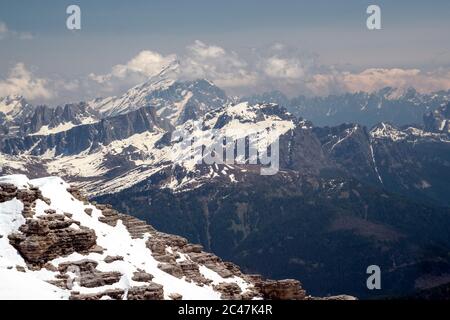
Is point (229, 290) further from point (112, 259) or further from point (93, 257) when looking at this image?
point (93, 257)

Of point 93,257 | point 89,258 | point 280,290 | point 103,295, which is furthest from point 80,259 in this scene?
point 280,290

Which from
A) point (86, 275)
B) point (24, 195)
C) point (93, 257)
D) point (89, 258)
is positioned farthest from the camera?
point (24, 195)

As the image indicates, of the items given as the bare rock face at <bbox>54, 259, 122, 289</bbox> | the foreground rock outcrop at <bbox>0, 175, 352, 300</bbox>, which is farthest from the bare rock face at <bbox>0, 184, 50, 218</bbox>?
the bare rock face at <bbox>54, 259, 122, 289</bbox>

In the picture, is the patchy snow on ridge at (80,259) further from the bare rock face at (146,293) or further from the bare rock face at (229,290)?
the bare rock face at (146,293)

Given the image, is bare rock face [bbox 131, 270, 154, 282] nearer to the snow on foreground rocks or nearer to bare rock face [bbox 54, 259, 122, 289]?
the snow on foreground rocks
